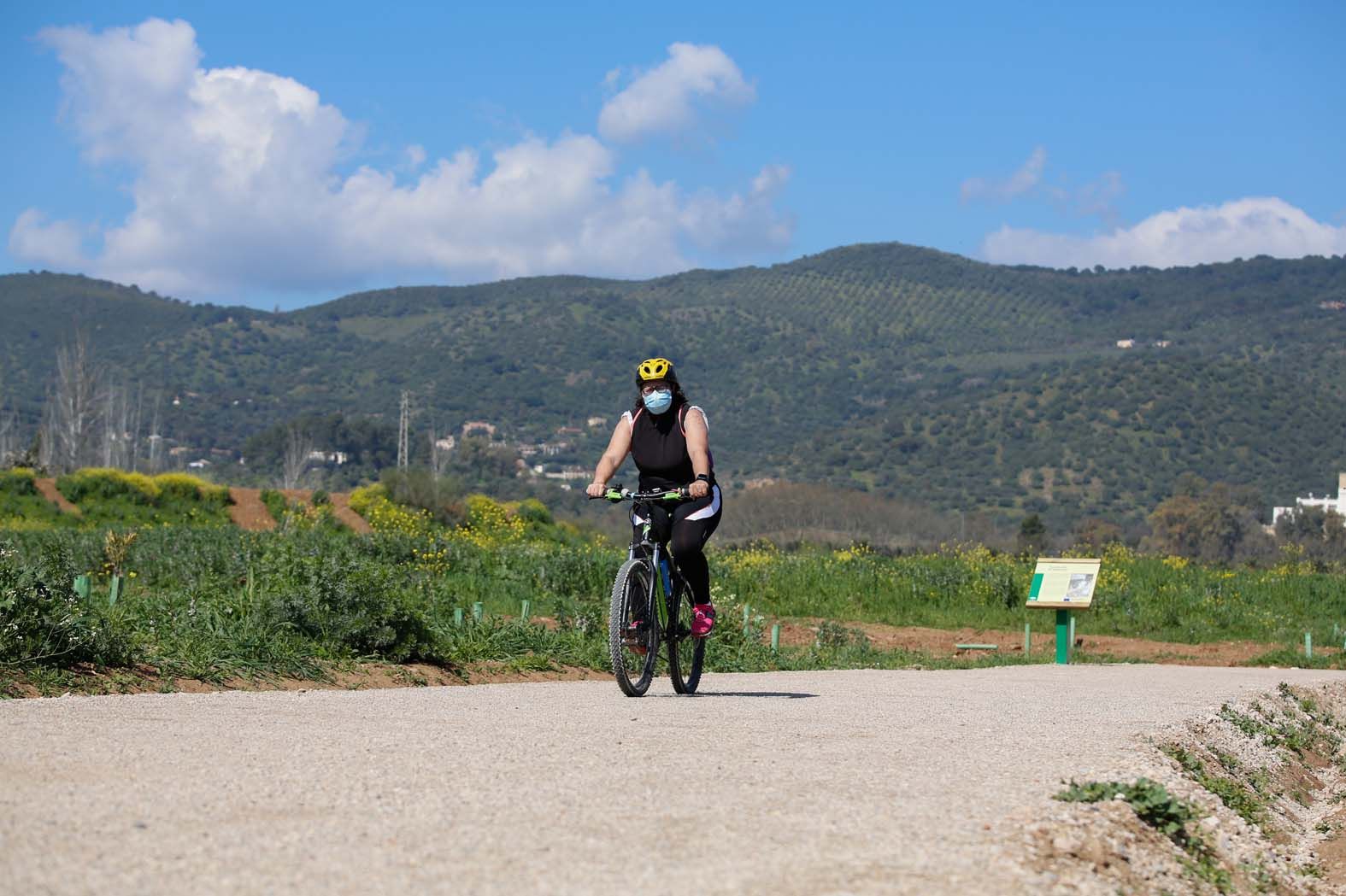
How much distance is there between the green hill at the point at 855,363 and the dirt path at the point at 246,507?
156ft

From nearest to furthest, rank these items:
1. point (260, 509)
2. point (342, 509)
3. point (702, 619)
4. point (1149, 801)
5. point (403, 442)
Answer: point (1149, 801)
point (702, 619)
point (260, 509)
point (342, 509)
point (403, 442)

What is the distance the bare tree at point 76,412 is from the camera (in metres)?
71.8

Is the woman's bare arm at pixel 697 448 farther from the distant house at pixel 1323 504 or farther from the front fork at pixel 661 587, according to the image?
the distant house at pixel 1323 504

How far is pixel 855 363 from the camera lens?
14562 cm

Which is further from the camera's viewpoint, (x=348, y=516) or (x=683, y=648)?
(x=348, y=516)

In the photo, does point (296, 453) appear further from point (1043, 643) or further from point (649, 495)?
point (649, 495)

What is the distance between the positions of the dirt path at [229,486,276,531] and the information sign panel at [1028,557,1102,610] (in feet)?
96.5

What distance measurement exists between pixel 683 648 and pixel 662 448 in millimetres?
1490

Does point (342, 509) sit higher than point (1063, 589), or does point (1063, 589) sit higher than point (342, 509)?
point (342, 509)

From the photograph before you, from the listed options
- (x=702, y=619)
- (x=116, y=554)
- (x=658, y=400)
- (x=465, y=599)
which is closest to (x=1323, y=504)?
(x=465, y=599)

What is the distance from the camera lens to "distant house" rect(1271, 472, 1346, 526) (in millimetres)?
79481

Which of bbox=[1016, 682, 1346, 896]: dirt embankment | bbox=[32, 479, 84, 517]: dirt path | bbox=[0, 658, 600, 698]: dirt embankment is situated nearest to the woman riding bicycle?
bbox=[0, 658, 600, 698]: dirt embankment

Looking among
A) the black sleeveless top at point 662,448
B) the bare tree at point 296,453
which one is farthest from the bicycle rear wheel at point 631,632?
the bare tree at point 296,453

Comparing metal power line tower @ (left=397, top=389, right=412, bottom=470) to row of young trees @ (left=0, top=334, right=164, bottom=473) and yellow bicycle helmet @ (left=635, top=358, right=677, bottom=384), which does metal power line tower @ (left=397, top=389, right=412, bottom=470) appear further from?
yellow bicycle helmet @ (left=635, top=358, right=677, bottom=384)
